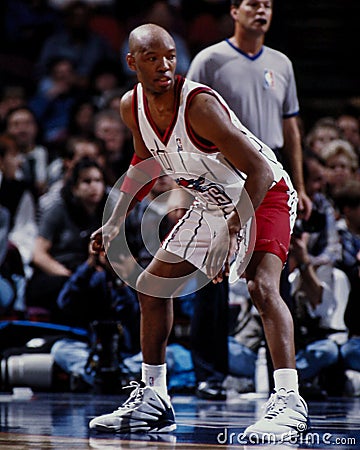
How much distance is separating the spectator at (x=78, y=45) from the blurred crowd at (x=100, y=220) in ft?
0.07

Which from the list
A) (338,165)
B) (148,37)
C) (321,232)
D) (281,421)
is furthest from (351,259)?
(148,37)

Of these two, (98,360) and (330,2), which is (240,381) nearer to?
(98,360)

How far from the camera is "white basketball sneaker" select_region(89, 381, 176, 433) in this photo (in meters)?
3.73

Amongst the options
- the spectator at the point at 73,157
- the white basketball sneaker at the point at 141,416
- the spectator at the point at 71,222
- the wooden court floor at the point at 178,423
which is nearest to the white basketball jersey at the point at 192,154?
the white basketball sneaker at the point at 141,416

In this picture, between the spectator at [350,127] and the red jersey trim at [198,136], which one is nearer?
the red jersey trim at [198,136]

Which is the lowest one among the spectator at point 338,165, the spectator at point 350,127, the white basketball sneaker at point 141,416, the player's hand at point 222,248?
the white basketball sneaker at point 141,416

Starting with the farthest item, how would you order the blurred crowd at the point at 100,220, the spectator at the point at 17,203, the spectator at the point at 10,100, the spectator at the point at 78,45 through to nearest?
1. the spectator at the point at 78,45
2. the spectator at the point at 10,100
3. the spectator at the point at 17,203
4. the blurred crowd at the point at 100,220

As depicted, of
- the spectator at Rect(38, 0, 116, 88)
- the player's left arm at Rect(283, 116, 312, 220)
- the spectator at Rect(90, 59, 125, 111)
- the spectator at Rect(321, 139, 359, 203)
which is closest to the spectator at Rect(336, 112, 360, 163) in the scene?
the spectator at Rect(321, 139, 359, 203)

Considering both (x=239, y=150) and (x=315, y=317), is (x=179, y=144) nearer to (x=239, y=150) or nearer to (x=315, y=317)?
(x=239, y=150)

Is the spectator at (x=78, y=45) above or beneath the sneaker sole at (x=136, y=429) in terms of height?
above

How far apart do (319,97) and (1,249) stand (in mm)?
4490

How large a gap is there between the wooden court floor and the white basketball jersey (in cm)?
91

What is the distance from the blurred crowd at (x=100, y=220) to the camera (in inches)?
223

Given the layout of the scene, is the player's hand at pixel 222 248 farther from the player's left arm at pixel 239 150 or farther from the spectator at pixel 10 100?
the spectator at pixel 10 100
